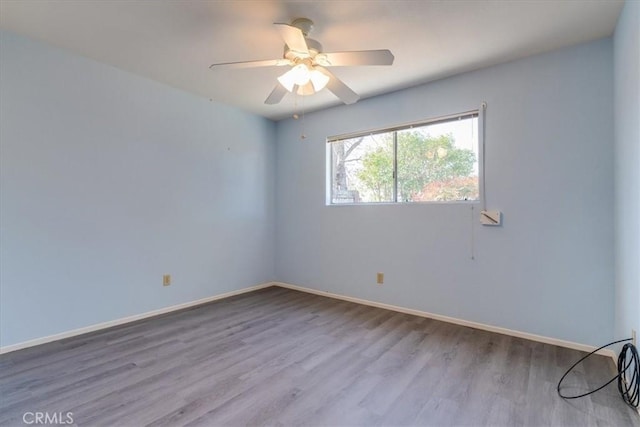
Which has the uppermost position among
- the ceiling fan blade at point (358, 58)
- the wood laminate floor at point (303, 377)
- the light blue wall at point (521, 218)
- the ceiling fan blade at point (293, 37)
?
the ceiling fan blade at point (293, 37)

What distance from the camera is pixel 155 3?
2033 millimetres

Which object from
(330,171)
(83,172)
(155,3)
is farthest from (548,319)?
(83,172)

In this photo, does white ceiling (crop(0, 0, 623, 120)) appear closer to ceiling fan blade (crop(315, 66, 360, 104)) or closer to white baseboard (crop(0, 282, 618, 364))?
ceiling fan blade (crop(315, 66, 360, 104))

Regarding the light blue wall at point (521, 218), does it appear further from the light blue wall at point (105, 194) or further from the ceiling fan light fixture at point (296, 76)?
the light blue wall at point (105, 194)

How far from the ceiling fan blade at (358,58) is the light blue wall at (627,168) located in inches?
52.9

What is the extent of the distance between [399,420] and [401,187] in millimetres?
2398

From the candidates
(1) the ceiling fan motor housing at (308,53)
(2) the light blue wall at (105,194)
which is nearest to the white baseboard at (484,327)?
(2) the light blue wall at (105,194)

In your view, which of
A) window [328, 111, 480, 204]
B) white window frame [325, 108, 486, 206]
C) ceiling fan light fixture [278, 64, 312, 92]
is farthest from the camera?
window [328, 111, 480, 204]

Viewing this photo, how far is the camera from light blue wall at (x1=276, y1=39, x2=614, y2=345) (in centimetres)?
239

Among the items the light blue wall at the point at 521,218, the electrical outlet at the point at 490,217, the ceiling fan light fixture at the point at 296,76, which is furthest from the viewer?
the electrical outlet at the point at 490,217

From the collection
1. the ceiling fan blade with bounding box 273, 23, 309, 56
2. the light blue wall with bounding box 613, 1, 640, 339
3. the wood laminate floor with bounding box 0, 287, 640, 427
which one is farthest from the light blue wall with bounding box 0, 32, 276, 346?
the light blue wall with bounding box 613, 1, 640, 339

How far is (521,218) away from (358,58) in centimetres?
196

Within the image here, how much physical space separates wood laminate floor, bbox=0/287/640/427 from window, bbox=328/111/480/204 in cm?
138

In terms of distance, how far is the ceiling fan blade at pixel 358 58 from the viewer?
194 centimetres
